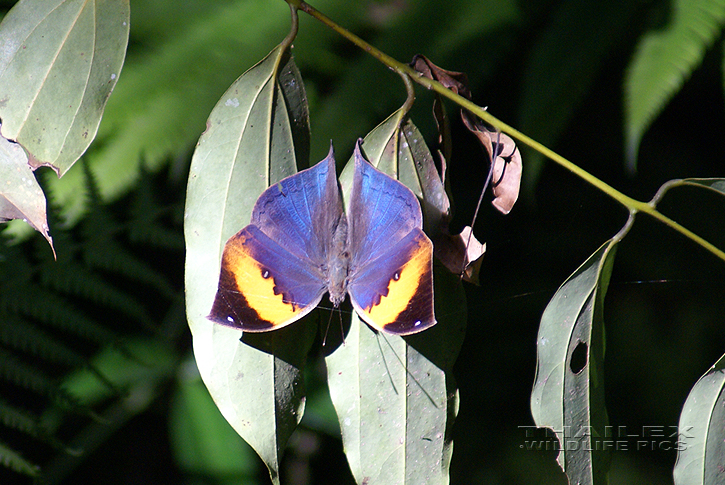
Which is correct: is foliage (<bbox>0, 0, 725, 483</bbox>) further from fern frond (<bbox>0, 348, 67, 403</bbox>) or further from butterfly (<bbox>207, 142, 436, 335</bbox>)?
butterfly (<bbox>207, 142, 436, 335</bbox>)

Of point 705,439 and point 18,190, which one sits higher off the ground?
point 18,190

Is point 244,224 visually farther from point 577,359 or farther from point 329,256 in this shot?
point 577,359

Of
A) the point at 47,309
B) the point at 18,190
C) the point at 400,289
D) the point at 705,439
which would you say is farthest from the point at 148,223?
the point at 705,439

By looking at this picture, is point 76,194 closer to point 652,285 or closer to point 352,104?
point 352,104

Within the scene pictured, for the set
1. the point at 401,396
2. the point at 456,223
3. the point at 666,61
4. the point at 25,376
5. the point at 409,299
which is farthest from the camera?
the point at 456,223

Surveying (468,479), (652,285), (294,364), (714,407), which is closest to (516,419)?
(468,479)

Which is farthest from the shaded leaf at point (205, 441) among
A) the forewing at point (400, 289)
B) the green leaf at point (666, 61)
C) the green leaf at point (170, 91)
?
the green leaf at point (666, 61)

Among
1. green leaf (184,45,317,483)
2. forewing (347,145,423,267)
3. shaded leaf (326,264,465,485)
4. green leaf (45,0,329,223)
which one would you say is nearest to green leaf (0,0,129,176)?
green leaf (184,45,317,483)
